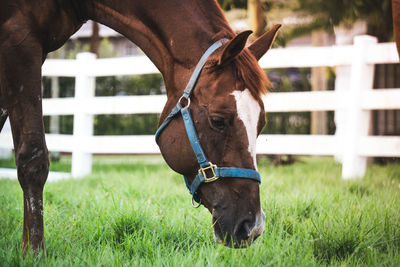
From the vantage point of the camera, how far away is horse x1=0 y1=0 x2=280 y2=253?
176cm

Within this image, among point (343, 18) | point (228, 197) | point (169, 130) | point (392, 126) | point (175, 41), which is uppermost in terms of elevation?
point (343, 18)

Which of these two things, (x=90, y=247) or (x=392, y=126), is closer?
(x=90, y=247)

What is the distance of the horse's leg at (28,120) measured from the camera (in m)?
1.90

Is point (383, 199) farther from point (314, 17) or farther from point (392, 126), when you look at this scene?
point (314, 17)

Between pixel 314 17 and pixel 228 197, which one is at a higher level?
pixel 314 17

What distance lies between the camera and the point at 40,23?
6.54 feet

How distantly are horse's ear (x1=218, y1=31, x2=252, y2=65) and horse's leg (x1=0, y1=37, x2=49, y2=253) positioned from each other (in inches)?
38.1

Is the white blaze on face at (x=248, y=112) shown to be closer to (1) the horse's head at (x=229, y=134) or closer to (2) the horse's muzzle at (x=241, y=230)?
(1) the horse's head at (x=229, y=134)

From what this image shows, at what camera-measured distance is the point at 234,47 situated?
1.75 m

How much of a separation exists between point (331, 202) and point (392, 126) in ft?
20.9

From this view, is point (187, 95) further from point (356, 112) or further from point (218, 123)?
point (356, 112)

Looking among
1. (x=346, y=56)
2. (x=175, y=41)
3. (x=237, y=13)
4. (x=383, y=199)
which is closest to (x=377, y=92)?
(x=346, y=56)

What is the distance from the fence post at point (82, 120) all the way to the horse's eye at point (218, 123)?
3.86 m

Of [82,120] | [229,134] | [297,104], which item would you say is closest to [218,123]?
[229,134]
